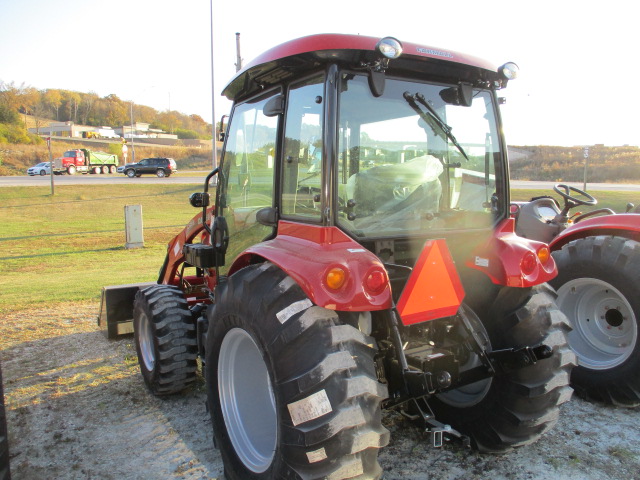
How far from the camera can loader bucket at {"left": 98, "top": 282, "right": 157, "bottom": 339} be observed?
18.1 ft

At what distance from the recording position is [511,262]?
2883 mm

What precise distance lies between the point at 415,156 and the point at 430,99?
344 millimetres

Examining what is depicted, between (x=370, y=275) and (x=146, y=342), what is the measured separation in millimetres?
2964

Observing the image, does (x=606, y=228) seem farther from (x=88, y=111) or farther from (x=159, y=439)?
(x=88, y=111)

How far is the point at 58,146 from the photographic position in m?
60.7

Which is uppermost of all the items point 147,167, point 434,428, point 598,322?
point 147,167

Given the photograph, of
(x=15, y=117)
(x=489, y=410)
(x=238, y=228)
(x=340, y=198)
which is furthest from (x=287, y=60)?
(x=15, y=117)

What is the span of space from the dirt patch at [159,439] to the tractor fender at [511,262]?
1.19 m

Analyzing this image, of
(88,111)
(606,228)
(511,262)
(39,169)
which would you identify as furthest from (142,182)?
(88,111)

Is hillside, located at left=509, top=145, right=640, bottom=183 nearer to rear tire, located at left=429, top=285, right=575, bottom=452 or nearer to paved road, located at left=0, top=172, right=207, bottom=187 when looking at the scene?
paved road, located at left=0, top=172, right=207, bottom=187

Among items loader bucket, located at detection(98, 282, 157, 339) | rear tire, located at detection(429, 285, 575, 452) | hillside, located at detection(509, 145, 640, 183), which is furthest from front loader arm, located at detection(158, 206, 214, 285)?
hillside, located at detection(509, 145, 640, 183)

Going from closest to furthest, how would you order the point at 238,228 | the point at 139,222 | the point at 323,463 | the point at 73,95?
the point at 323,463, the point at 238,228, the point at 139,222, the point at 73,95

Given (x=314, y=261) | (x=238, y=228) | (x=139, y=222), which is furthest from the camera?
(x=139, y=222)

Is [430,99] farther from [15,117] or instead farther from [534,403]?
[15,117]
